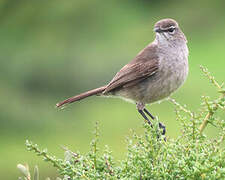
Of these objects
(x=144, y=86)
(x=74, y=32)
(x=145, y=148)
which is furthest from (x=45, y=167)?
(x=145, y=148)

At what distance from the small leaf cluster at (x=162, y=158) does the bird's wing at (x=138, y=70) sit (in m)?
1.97

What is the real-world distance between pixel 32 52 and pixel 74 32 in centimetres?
119

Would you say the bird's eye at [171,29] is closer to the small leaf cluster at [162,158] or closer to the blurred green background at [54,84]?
the small leaf cluster at [162,158]

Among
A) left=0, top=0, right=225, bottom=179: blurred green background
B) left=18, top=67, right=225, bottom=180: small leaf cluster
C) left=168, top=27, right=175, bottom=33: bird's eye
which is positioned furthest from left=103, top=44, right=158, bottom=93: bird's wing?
left=0, top=0, right=225, bottom=179: blurred green background

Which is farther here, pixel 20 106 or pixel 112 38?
pixel 112 38

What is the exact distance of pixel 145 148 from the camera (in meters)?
2.31

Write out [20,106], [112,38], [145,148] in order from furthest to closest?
1. [112,38]
2. [20,106]
3. [145,148]

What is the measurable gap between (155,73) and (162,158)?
219 cm

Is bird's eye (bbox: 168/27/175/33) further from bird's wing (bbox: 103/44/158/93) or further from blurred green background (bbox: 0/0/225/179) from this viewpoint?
blurred green background (bbox: 0/0/225/179)

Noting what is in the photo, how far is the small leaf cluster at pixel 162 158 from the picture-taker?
7.06 feet

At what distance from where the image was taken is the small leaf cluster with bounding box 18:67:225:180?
215 cm

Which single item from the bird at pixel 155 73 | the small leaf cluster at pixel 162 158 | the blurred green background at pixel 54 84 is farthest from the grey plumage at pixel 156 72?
the blurred green background at pixel 54 84

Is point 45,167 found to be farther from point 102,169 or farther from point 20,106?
point 102,169

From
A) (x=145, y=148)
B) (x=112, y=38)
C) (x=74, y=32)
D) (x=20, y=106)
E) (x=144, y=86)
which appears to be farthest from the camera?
(x=112, y=38)
